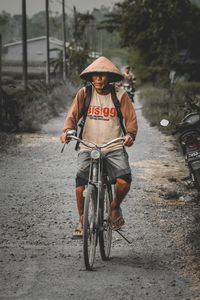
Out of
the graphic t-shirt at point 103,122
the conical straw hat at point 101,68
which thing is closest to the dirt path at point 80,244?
the graphic t-shirt at point 103,122

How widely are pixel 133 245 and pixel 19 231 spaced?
1349 millimetres

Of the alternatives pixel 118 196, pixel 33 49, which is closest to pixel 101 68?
pixel 118 196

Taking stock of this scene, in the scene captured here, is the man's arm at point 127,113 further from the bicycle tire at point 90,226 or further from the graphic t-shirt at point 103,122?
the bicycle tire at point 90,226

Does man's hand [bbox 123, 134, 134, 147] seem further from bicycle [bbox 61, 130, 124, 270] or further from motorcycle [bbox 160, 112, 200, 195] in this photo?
motorcycle [bbox 160, 112, 200, 195]

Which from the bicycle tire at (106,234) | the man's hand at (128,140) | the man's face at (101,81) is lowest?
the bicycle tire at (106,234)

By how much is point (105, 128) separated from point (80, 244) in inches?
52.9

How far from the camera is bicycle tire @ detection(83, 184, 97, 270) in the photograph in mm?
4152

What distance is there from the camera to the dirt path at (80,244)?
13.0 feet

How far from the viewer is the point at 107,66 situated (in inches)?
184

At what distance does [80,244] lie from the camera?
5.16 metres

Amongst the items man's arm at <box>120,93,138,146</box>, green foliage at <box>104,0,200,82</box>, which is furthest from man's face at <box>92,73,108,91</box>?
green foliage at <box>104,0,200,82</box>

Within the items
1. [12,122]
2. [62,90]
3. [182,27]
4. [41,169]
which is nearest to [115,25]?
[182,27]

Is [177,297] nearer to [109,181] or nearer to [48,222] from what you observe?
[109,181]

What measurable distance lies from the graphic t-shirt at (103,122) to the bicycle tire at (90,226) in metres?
0.50
